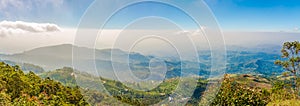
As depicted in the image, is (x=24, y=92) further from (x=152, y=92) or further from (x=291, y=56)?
(x=291, y=56)

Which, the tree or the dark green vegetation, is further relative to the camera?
the tree

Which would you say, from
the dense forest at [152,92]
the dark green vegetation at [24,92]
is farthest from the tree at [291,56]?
the dark green vegetation at [24,92]

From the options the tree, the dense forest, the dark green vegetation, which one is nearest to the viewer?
the dense forest

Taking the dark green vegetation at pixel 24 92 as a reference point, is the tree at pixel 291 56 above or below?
above

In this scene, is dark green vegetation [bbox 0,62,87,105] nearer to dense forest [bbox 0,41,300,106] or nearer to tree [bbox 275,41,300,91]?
dense forest [bbox 0,41,300,106]

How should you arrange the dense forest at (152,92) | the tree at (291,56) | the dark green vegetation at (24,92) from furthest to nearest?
1. the tree at (291,56)
2. the dark green vegetation at (24,92)
3. the dense forest at (152,92)

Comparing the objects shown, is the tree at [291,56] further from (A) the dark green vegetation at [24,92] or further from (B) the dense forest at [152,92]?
(A) the dark green vegetation at [24,92]

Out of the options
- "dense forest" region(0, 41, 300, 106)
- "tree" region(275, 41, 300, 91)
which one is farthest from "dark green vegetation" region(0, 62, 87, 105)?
"tree" region(275, 41, 300, 91)

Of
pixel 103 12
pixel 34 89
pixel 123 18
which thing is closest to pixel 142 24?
pixel 123 18

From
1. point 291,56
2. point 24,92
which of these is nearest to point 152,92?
point 24,92
